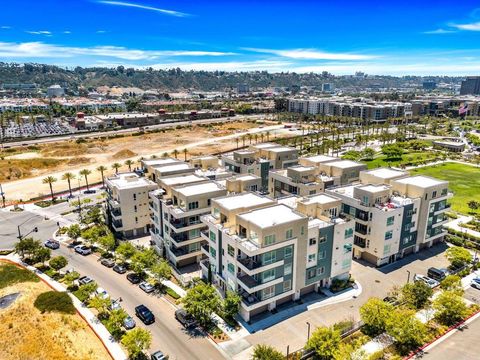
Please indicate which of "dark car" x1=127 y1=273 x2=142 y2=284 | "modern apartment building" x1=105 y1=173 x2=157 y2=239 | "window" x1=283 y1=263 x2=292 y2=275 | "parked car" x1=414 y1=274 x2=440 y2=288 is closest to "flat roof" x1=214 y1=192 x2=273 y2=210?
"window" x1=283 y1=263 x2=292 y2=275

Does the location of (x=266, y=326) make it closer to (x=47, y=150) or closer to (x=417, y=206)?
(x=417, y=206)

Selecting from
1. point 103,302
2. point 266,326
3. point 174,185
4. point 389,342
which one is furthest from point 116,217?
point 389,342

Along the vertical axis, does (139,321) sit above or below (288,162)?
below

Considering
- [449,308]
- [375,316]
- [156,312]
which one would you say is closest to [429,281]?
[449,308]

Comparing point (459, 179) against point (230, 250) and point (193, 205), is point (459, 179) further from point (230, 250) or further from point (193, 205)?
point (230, 250)

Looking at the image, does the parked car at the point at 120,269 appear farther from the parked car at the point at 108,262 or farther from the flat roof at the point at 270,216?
the flat roof at the point at 270,216
